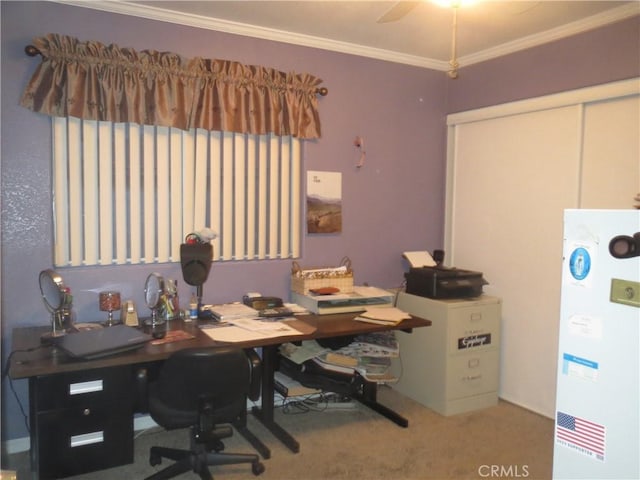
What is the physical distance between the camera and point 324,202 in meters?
3.55

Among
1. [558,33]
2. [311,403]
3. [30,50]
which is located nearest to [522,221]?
[558,33]

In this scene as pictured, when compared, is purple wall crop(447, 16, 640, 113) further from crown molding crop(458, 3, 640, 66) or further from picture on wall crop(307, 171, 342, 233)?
picture on wall crop(307, 171, 342, 233)

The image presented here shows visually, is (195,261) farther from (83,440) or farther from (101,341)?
(83,440)

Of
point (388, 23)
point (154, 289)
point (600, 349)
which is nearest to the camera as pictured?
point (600, 349)

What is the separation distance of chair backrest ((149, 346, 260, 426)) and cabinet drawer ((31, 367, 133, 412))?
17 cm

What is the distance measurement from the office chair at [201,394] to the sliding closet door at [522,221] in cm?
200

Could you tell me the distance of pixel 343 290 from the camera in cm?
331

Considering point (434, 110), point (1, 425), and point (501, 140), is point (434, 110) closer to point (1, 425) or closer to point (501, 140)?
point (501, 140)

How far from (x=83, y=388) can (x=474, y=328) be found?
2.37 metres

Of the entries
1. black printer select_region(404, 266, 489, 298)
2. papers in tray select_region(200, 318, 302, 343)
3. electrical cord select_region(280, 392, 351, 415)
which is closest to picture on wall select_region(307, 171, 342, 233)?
black printer select_region(404, 266, 489, 298)

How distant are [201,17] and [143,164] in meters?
0.94

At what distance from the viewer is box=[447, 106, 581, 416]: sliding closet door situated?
10.8 feet

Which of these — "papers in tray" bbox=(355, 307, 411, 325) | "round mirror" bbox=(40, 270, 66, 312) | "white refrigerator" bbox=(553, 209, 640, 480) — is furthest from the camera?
"papers in tray" bbox=(355, 307, 411, 325)

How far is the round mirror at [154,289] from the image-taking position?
2.85 meters
